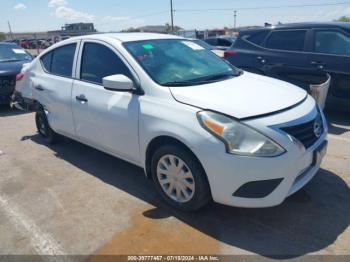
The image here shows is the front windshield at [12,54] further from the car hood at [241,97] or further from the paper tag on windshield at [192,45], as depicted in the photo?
the car hood at [241,97]

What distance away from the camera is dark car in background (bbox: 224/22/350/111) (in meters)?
5.75

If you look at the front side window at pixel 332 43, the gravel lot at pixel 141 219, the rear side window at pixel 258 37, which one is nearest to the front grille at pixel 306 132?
the gravel lot at pixel 141 219

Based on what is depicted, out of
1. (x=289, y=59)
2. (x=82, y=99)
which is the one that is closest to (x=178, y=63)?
(x=82, y=99)

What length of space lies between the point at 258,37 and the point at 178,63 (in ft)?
11.9

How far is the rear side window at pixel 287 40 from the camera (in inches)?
244

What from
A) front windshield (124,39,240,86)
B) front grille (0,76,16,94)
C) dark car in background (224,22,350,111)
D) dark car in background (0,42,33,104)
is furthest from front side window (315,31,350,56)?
front grille (0,76,16,94)

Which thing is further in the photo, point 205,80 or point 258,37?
point 258,37

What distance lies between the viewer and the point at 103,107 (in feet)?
12.3

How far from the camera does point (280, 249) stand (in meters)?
2.71

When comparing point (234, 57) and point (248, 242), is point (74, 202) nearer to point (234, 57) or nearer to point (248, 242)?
point (248, 242)

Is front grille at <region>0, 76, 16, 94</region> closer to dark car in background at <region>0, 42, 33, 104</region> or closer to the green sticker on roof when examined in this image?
dark car in background at <region>0, 42, 33, 104</region>

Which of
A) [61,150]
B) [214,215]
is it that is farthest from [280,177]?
[61,150]

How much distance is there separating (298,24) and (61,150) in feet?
15.6

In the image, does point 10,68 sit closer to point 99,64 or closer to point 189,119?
point 99,64
